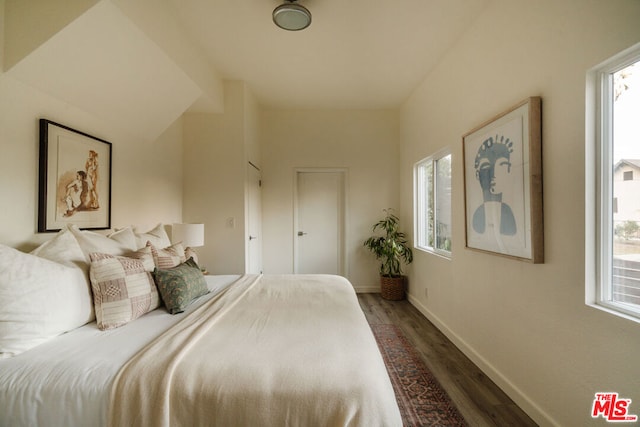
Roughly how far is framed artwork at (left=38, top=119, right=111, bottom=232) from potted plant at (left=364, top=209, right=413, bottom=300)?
312cm

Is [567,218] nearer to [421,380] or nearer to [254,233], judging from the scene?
[421,380]

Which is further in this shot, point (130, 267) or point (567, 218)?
point (130, 267)

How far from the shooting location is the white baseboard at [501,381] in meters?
1.51

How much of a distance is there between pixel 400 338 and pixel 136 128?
3.10 meters

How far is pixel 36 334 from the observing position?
3.64ft

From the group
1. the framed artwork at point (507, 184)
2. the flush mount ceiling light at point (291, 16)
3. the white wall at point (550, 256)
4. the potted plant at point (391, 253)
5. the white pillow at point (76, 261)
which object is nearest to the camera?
the white wall at point (550, 256)

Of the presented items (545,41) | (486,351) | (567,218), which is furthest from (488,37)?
(486,351)

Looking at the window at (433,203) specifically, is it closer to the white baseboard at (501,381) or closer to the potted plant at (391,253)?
the potted plant at (391,253)

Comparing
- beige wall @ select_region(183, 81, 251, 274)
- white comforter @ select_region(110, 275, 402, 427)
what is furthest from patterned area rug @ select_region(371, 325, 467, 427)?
beige wall @ select_region(183, 81, 251, 274)

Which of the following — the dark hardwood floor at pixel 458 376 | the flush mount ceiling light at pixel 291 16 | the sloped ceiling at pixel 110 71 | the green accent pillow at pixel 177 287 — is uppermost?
the flush mount ceiling light at pixel 291 16

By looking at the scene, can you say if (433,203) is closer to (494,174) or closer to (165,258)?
(494,174)

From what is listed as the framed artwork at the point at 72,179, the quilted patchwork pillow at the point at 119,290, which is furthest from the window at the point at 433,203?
the framed artwork at the point at 72,179

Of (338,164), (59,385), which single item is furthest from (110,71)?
(338,164)

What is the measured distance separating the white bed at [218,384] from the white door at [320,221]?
3.00m
